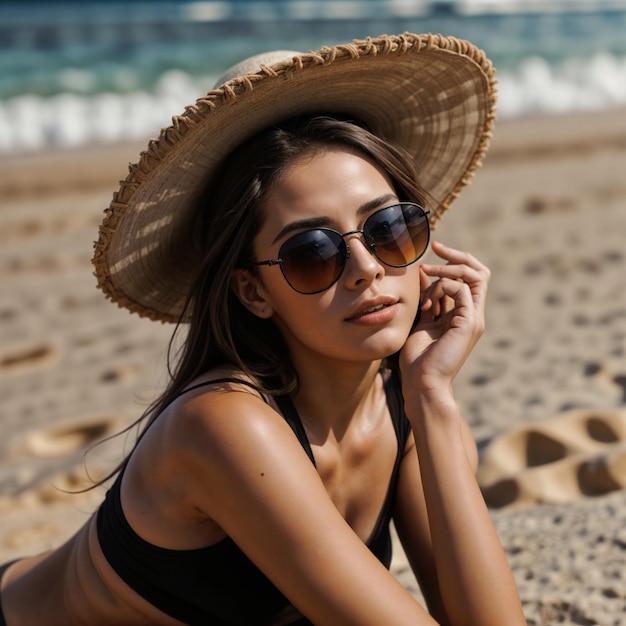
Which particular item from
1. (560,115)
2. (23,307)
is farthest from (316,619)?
(560,115)

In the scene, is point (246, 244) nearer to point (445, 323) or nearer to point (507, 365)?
point (445, 323)

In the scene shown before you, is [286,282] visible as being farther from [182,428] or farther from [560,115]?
[560,115]

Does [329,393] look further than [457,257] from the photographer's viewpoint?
No

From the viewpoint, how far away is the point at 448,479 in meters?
2.18

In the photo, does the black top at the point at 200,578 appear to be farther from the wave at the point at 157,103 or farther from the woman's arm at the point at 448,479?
the wave at the point at 157,103

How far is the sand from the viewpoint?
10.1ft

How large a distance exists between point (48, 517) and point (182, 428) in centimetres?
213

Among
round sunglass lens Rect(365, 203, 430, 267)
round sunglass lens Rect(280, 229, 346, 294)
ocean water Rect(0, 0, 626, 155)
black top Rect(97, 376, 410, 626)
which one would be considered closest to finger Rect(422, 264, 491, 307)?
round sunglass lens Rect(365, 203, 430, 267)

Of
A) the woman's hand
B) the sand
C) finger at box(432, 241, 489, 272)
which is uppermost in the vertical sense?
finger at box(432, 241, 489, 272)

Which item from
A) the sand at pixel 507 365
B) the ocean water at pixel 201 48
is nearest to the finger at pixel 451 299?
the sand at pixel 507 365

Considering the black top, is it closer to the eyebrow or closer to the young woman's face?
the young woman's face

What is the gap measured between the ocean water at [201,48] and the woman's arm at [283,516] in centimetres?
1098

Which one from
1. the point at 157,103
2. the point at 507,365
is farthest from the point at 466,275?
the point at 157,103

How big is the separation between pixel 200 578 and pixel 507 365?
319 cm
